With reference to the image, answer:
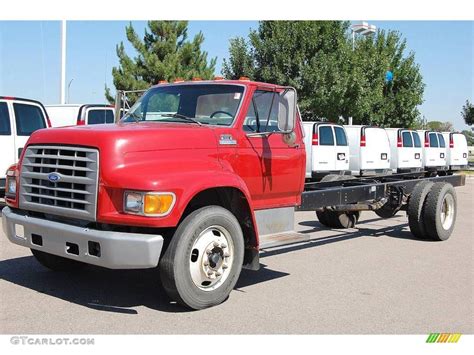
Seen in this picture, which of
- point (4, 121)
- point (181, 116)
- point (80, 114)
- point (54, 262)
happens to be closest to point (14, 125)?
point (4, 121)

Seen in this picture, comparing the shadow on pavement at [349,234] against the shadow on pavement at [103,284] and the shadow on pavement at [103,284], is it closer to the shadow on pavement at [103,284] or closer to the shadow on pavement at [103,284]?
the shadow on pavement at [103,284]

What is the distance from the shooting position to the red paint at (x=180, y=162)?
15.6 ft

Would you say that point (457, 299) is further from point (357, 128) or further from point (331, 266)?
point (357, 128)

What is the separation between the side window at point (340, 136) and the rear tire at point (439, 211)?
7.72 metres

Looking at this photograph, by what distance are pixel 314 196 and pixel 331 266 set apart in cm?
95

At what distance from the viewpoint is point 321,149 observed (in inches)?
658

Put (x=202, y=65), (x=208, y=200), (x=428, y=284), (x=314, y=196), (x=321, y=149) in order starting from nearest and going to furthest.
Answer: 1. (x=208, y=200)
2. (x=428, y=284)
3. (x=314, y=196)
4. (x=321, y=149)
5. (x=202, y=65)

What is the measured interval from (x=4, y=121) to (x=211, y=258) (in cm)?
752

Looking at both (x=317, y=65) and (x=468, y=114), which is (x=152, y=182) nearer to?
(x=317, y=65)

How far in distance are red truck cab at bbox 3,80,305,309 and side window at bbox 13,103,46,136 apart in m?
5.62

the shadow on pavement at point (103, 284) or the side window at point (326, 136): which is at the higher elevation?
the side window at point (326, 136)

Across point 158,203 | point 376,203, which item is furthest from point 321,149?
point 158,203

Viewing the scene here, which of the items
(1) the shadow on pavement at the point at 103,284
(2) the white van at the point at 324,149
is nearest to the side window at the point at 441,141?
(2) the white van at the point at 324,149

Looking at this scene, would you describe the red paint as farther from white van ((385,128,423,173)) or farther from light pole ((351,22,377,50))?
light pole ((351,22,377,50))
